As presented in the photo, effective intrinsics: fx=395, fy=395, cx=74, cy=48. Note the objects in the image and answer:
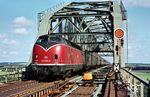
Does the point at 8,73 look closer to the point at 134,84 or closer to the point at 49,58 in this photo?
the point at 49,58

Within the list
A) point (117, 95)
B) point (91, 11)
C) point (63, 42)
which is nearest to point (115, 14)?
point (91, 11)

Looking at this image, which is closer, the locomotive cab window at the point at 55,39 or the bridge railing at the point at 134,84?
the bridge railing at the point at 134,84

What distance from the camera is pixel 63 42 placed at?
3003 cm

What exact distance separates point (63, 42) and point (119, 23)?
A: 22.7 m

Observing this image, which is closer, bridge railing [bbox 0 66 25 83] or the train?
the train

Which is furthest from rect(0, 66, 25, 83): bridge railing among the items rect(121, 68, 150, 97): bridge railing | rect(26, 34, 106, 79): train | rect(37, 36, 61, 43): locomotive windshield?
rect(121, 68, 150, 97): bridge railing

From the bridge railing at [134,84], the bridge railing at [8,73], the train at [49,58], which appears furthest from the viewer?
the bridge railing at [8,73]

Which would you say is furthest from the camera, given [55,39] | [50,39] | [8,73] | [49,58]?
[8,73]

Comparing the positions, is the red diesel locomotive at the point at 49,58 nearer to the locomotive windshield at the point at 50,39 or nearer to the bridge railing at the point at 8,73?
the locomotive windshield at the point at 50,39

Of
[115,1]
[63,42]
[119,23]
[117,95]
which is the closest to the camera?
[117,95]

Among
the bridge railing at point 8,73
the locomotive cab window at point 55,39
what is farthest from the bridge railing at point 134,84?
the bridge railing at point 8,73

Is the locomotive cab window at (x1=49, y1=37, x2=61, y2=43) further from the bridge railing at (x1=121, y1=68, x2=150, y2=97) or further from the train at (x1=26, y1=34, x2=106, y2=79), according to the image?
the bridge railing at (x1=121, y1=68, x2=150, y2=97)

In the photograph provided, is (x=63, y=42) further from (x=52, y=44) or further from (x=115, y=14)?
(x=115, y=14)

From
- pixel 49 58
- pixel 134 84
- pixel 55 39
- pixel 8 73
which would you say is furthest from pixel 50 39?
pixel 134 84
